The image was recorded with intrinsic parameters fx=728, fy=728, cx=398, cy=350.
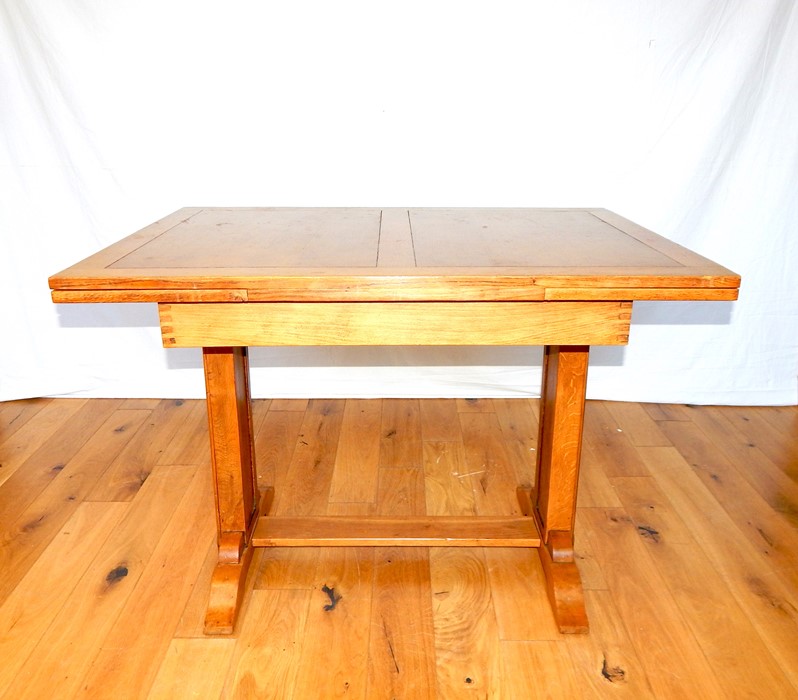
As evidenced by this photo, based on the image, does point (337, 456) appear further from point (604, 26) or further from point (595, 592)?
point (604, 26)

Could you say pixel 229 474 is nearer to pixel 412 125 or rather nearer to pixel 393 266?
pixel 393 266

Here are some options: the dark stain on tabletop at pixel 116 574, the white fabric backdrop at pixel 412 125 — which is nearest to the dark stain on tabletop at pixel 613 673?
the dark stain on tabletop at pixel 116 574

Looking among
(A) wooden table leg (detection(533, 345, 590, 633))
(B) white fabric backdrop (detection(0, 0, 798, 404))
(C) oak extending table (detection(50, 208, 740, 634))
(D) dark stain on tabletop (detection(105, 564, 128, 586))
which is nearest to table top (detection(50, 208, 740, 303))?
(C) oak extending table (detection(50, 208, 740, 634))

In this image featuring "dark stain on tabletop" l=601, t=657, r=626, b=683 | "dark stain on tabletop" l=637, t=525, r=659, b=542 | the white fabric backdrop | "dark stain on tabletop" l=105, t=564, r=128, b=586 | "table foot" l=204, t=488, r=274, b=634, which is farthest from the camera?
the white fabric backdrop

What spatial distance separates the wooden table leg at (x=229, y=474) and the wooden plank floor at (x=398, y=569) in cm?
7

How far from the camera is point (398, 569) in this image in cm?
190

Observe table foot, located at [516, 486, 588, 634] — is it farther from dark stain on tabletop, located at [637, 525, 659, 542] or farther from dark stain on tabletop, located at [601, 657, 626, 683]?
dark stain on tabletop, located at [637, 525, 659, 542]

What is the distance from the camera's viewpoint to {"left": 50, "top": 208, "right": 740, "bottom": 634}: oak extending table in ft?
4.44

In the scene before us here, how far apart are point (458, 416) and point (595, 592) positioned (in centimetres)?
114

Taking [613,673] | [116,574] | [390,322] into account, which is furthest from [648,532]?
[116,574]

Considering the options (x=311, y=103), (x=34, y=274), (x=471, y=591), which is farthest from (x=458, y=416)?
(x=34, y=274)

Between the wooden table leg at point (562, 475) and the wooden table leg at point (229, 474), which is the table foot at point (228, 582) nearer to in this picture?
the wooden table leg at point (229, 474)

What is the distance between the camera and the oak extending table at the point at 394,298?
4.44 ft

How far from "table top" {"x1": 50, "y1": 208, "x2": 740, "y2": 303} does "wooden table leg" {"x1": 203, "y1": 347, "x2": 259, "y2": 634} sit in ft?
0.94
